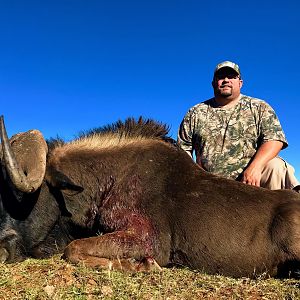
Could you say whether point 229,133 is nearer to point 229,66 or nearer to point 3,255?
point 229,66

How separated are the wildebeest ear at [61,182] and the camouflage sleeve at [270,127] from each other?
2983 mm

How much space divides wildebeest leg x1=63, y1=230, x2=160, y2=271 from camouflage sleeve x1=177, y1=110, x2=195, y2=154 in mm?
2904

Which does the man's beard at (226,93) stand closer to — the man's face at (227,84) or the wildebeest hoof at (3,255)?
the man's face at (227,84)

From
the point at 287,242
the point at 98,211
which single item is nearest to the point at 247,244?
the point at 287,242

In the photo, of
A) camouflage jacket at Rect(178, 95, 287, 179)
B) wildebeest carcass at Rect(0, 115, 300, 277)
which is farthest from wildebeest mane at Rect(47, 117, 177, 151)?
camouflage jacket at Rect(178, 95, 287, 179)

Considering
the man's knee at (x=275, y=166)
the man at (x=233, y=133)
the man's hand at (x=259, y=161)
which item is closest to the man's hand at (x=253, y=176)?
the man's hand at (x=259, y=161)

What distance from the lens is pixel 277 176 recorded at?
20.2 feet

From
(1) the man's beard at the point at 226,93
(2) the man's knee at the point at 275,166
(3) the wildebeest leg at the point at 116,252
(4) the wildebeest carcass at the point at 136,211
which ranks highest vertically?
(1) the man's beard at the point at 226,93

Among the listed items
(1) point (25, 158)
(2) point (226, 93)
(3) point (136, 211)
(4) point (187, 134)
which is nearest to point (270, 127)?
(2) point (226, 93)

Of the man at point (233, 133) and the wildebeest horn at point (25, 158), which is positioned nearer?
the wildebeest horn at point (25, 158)

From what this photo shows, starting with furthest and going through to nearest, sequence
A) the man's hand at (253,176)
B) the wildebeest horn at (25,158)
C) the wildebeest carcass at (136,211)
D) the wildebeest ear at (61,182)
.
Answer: the man's hand at (253,176)
the wildebeest ear at (61,182)
the wildebeest carcass at (136,211)
the wildebeest horn at (25,158)

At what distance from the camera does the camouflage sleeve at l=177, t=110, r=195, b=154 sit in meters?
7.08

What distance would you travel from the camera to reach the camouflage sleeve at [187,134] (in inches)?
279

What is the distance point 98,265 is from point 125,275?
1.12ft
